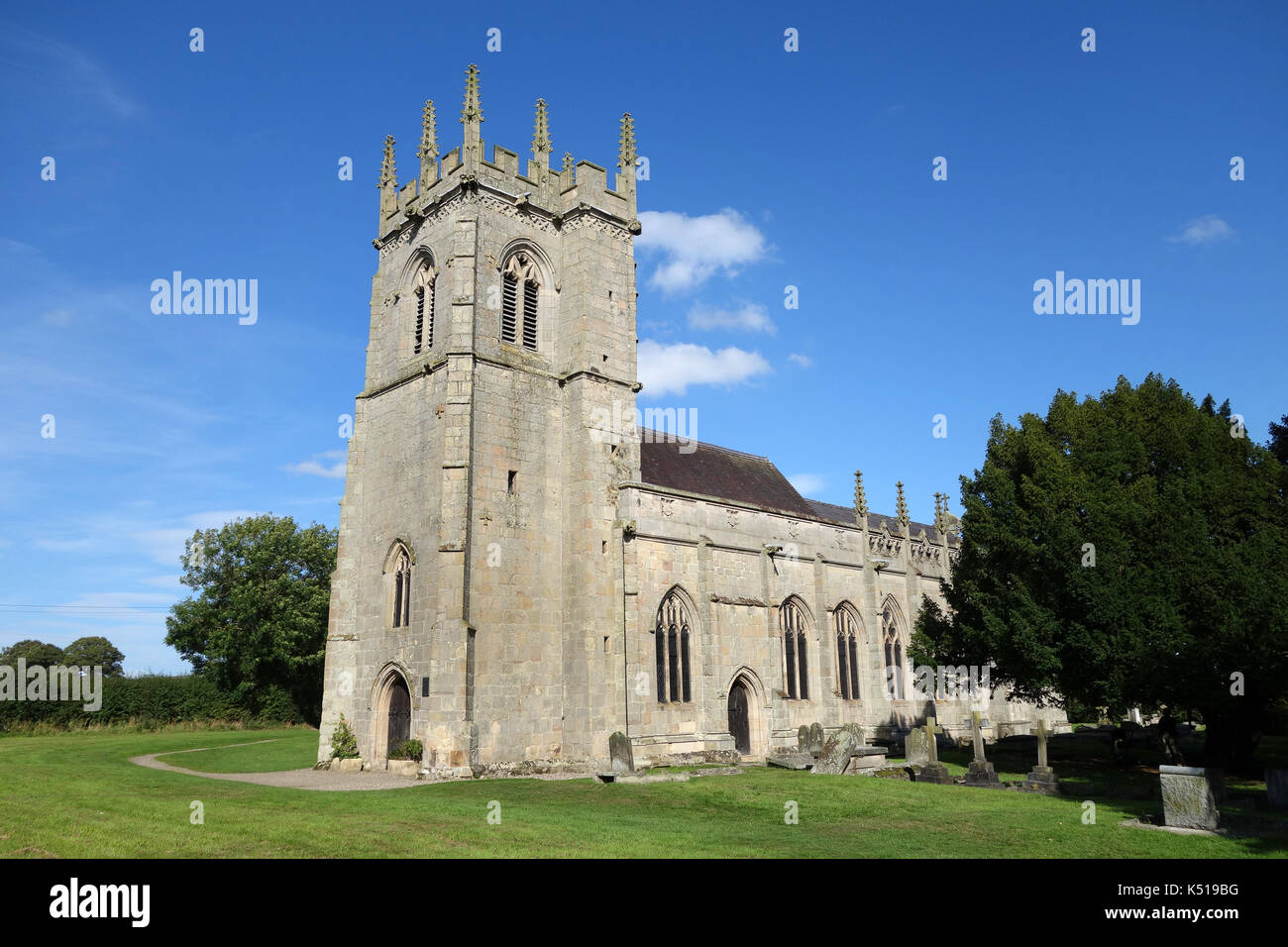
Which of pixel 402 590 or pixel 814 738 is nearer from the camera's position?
pixel 402 590

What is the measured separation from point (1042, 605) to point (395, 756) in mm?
18544

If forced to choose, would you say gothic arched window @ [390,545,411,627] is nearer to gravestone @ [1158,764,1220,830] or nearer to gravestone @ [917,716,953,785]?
gravestone @ [917,716,953,785]

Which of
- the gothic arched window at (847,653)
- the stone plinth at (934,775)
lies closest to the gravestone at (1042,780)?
the stone plinth at (934,775)

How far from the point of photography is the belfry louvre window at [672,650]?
27.3 meters

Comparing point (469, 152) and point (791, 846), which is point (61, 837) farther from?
point (469, 152)

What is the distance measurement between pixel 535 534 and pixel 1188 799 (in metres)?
18.1

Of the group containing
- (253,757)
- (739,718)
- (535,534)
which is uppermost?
(535,534)

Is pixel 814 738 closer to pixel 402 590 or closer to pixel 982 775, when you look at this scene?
pixel 982 775

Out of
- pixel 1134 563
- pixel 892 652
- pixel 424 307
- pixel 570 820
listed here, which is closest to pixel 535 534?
pixel 424 307

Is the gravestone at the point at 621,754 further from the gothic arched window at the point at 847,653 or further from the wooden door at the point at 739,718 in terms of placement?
the gothic arched window at the point at 847,653

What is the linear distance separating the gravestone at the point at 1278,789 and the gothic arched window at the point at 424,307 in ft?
80.8

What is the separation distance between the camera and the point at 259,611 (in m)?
46.7

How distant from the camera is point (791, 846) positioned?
468 inches
